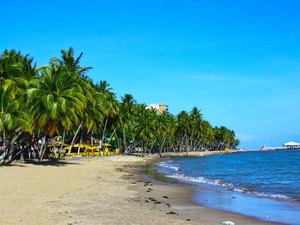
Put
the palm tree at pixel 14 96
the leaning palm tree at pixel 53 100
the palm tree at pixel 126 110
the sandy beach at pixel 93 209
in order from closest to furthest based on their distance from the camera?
1. the sandy beach at pixel 93 209
2. the palm tree at pixel 14 96
3. the leaning palm tree at pixel 53 100
4. the palm tree at pixel 126 110

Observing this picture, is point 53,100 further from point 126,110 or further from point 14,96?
point 126,110

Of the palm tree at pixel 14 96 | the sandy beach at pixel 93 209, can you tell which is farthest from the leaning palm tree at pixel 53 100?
the sandy beach at pixel 93 209

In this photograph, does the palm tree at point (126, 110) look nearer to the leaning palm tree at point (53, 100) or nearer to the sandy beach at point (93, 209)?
the leaning palm tree at point (53, 100)

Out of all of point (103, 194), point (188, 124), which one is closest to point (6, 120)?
point (103, 194)

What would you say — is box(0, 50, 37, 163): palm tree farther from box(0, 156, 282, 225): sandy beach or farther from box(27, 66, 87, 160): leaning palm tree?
box(0, 156, 282, 225): sandy beach

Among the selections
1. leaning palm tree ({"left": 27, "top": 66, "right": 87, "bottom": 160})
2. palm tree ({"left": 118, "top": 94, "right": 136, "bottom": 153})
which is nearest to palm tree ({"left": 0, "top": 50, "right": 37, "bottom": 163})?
leaning palm tree ({"left": 27, "top": 66, "right": 87, "bottom": 160})

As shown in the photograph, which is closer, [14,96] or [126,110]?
[14,96]

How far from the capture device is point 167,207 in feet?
50.0

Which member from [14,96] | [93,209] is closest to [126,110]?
[14,96]

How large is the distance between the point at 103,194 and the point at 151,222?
21.6 ft

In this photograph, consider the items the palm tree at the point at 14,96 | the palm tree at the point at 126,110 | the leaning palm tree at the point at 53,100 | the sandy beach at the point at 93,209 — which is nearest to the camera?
the sandy beach at the point at 93,209

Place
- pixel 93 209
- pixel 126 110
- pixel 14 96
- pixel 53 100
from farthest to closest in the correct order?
pixel 126 110 < pixel 14 96 < pixel 53 100 < pixel 93 209

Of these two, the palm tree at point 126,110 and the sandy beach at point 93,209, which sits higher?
the palm tree at point 126,110

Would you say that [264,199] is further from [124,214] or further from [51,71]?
[51,71]
